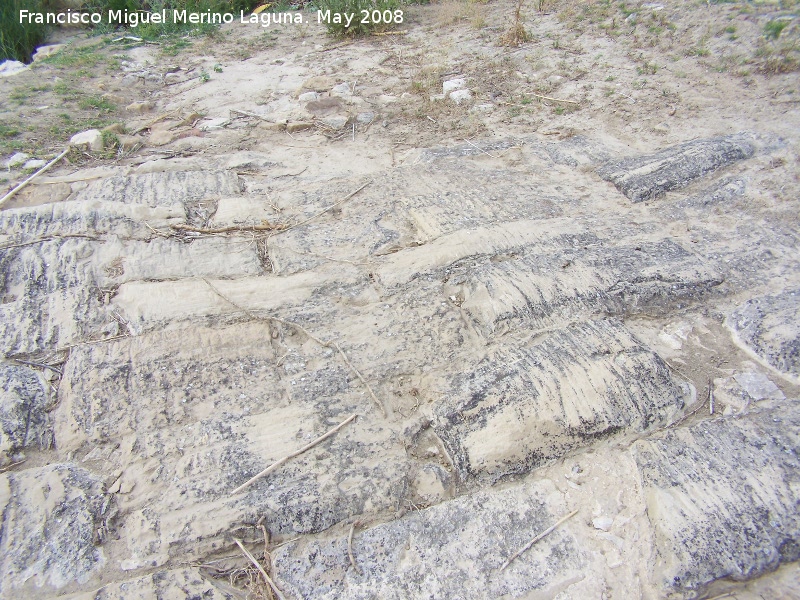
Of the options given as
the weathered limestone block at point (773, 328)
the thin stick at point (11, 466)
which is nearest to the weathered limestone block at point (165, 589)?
the thin stick at point (11, 466)

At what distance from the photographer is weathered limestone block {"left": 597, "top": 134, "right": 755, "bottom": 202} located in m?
3.25

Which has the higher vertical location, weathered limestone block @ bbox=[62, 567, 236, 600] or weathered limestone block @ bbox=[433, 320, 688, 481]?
weathered limestone block @ bbox=[433, 320, 688, 481]

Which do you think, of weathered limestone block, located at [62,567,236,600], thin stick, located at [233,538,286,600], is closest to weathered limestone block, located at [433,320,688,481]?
thin stick, located at [233,538,286,600]

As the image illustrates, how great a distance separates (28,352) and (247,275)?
97cm

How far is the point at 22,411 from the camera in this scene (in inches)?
82.5

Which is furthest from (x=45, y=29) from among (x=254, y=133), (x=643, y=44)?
(x=643, y=44)

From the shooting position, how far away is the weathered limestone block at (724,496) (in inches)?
68.4

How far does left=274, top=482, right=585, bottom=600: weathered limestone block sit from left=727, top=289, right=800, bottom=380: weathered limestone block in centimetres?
117

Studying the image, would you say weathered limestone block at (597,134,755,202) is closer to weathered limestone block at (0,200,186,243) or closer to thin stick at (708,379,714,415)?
thin stick at (708,379,714,415)

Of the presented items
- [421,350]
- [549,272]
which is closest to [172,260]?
[421,350]

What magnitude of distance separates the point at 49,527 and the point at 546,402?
1.74 metres

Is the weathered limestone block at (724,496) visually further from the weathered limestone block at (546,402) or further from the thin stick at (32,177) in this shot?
the thin stick at (32,177)

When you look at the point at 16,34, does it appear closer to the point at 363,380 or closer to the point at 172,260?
the point at 172,260

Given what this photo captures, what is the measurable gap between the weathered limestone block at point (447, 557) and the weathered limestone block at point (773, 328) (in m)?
1.17
